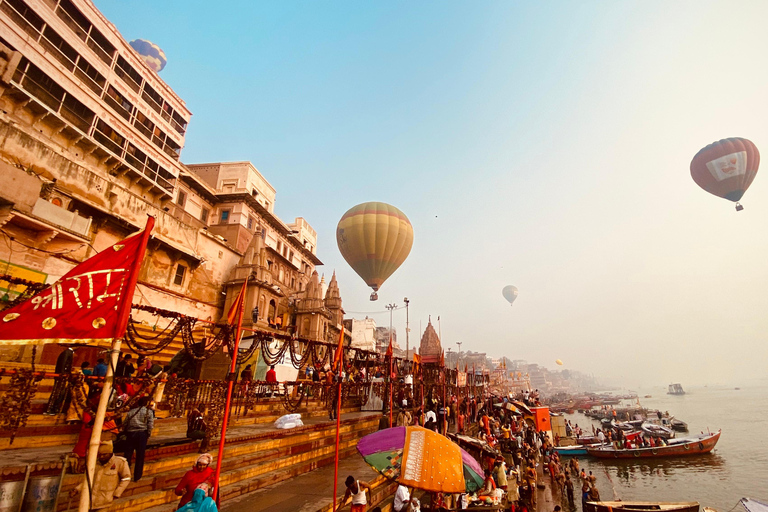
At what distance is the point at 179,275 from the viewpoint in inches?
858

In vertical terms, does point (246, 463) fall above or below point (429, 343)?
below

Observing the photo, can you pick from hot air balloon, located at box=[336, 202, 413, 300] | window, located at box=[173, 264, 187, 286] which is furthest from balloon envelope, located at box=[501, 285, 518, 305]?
window, located at box=[173, 264, 187, 286]

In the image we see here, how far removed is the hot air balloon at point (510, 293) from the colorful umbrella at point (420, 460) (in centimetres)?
7099

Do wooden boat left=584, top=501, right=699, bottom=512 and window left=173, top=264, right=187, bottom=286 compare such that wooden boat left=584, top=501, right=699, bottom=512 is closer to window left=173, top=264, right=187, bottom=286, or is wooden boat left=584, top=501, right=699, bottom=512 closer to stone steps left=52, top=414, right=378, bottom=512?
stone steps left=52, top=414, right=378, bottom=512

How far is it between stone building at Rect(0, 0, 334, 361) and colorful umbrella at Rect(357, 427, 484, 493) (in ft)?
47.4

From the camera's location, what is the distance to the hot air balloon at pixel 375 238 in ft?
88.1

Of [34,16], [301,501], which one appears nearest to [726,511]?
[301,501]

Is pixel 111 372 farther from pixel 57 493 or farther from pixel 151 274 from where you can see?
pixel 151 274

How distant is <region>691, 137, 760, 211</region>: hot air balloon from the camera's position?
119 ft

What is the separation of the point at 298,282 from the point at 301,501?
34.2m

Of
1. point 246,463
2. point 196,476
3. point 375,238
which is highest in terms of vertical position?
point 375,238

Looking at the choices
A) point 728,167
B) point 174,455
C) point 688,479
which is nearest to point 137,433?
point 174,455

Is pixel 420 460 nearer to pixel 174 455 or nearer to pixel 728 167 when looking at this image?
pixel 174 455

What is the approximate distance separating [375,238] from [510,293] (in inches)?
2161
